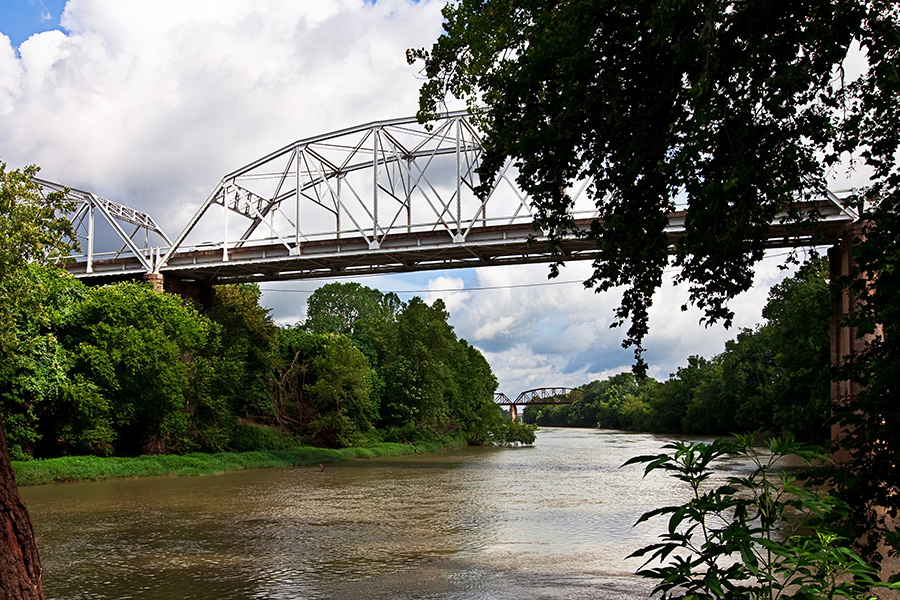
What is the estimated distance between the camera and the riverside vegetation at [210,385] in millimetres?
30297

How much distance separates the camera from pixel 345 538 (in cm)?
1642

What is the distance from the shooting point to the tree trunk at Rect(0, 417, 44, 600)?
16.5ft

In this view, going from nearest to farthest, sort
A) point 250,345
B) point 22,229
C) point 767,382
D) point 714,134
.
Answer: point 714,134, point 22,229, point 250,345, point 767,382

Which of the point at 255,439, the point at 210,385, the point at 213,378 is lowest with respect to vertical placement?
the point at 255,439

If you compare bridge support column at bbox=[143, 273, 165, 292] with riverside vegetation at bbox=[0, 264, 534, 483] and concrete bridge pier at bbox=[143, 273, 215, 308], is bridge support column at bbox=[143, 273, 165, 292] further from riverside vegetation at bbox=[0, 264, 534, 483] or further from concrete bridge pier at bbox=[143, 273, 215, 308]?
riverside vegetation at bbox=[0, 264, 534, 483]

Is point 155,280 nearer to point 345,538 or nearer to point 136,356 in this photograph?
point 136,356

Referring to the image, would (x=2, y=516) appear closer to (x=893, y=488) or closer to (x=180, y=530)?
(x=893, y=488)

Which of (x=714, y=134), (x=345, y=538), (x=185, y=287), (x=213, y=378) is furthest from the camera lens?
(x=185, y=287)

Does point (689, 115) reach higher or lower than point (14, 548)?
higher

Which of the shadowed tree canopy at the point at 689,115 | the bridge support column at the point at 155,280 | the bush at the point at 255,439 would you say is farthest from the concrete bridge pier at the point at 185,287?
the shadowed tree canopy at the point at 689,115

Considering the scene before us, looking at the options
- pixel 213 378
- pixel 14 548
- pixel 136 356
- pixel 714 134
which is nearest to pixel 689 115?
pixel 714 134

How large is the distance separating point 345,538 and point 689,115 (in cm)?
1241

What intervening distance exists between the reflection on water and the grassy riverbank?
1.02 metres

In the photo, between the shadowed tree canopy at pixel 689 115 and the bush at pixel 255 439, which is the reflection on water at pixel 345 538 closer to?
the shadowed tree canopy at pixel 689 115
